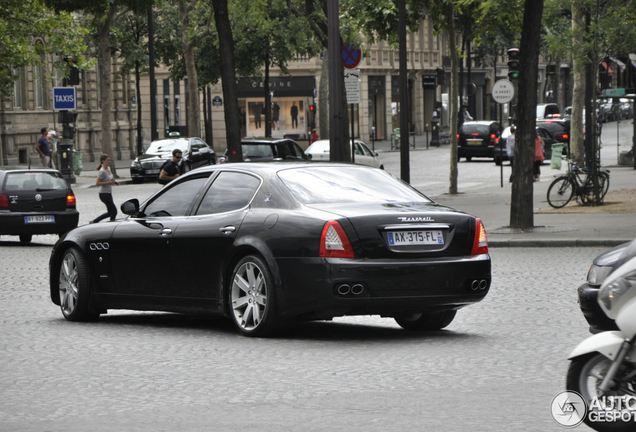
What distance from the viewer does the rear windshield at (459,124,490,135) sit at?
46.7 meters

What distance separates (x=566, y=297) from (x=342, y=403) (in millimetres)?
5599

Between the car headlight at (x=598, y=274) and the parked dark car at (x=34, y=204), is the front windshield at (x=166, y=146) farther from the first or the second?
the car headlight at (x=598, y=274)

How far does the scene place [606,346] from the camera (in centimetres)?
533

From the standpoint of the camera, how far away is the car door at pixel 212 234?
9258 mm

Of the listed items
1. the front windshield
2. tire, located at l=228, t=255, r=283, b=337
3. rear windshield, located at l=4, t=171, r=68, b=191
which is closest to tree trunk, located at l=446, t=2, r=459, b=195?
rear windshield, located at l=4, t=171, r=68, b=191

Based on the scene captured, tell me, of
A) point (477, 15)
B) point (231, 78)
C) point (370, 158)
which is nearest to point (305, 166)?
point (231, 78)

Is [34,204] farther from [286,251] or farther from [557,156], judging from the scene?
[557,156]

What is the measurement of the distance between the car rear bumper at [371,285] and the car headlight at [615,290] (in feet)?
10.2

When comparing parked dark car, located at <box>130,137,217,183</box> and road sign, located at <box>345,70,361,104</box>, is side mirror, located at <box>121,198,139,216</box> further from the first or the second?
parked dark car, located at <box>130,137,217,183</box>

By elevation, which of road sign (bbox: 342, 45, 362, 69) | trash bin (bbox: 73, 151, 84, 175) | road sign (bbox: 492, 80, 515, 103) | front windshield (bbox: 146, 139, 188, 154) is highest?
road sign (bbox: 342, 45, 362, 69)

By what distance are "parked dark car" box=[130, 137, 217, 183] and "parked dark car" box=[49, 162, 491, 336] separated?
95.6 feet

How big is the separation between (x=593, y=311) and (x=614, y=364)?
1896 mm

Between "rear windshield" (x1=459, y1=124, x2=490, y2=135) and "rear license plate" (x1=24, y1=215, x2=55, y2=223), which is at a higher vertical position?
"rear windshield" (x1=459, y1=124, x2=490, y2=135)

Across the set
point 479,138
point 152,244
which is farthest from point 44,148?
point 152,244
